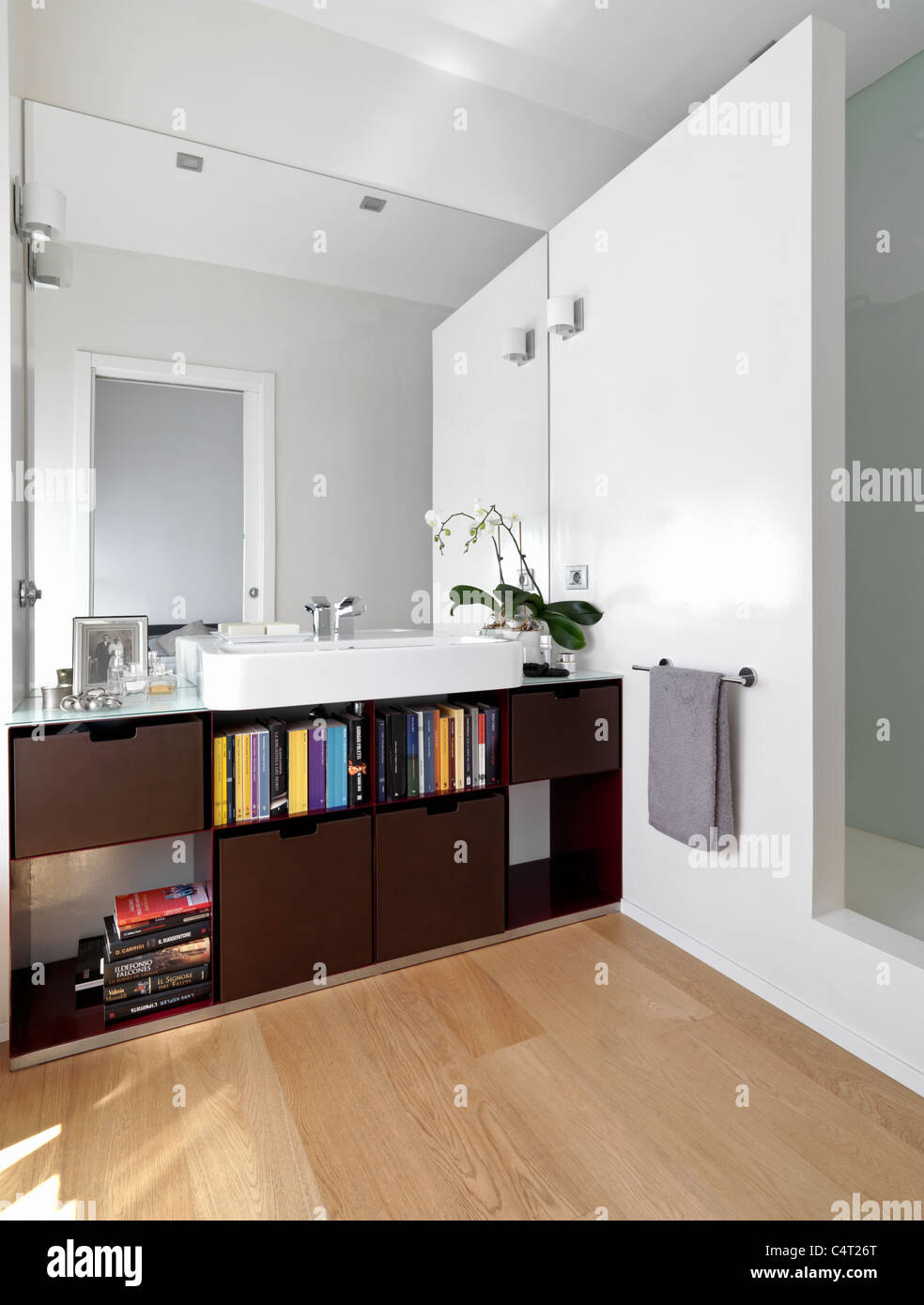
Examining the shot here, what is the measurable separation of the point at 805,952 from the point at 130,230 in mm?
2557

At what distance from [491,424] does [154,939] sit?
1877 mm

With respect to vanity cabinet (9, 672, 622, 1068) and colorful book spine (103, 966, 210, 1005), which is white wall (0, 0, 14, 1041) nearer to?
vanity cabinet (9, 672, 622, 1068)

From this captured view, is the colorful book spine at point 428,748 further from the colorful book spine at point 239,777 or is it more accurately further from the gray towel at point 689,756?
the gray towel at point 689,756

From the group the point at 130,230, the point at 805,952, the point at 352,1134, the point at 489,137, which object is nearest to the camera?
the point at 352,1134

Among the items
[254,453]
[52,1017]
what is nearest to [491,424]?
[254,453]

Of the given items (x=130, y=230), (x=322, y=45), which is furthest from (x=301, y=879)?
(x=322, y=45)

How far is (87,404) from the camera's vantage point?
76.4 inches

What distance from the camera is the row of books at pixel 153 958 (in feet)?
5.74

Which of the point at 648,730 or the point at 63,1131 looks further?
the point at 648,730

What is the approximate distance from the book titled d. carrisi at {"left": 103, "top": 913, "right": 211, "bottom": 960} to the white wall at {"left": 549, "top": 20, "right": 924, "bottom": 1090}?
132 centimetres

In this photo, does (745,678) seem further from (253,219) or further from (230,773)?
(253,219)

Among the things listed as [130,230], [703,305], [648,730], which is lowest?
[648,730]

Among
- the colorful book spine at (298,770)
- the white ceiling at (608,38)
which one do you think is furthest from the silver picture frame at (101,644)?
the white ceiling at (608,38)

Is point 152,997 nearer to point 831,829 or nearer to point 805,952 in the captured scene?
point 805,952
